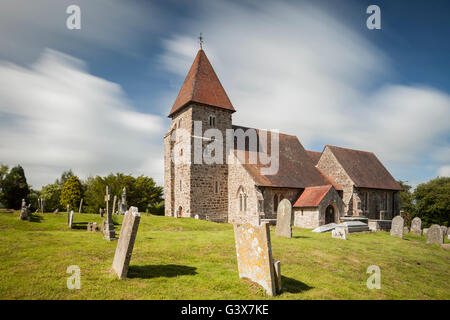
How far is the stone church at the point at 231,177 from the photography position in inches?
937

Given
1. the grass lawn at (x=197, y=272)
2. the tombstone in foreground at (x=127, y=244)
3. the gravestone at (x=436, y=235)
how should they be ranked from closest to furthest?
1. the grass lawn at (x=197, y=272)
2. the tombstone in foreground at (x=127, y=244)
3. the gravestone at (x=436, y=235)

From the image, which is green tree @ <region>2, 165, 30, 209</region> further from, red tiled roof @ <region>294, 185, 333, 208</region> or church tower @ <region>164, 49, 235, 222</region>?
red tiled roof @ <region>294, 185, 333, 208</region>

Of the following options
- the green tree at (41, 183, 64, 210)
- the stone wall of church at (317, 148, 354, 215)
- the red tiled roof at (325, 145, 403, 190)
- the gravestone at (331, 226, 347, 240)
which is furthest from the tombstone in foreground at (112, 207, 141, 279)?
the green tree at (41, 183, 64, 210)

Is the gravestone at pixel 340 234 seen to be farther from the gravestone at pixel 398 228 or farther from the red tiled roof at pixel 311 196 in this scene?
the red tiled roof at pixel 311 196

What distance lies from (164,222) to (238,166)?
29.5 feet

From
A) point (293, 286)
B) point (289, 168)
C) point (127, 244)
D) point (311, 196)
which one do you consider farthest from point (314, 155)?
point (127, 244)

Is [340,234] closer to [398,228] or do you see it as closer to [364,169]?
[398,228]

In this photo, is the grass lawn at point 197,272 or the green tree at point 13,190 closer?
the grass lawn at point 197,272

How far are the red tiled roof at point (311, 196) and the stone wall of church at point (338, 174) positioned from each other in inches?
226

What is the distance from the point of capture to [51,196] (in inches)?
1913

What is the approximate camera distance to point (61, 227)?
15938 millimetres

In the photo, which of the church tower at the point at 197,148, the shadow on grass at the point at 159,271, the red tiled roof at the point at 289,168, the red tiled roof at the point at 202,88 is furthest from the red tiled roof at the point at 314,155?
the shadow on grass at the point at 159,271

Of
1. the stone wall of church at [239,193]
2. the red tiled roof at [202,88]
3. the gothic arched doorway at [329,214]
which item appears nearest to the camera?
the stone wall of church at [239,193]

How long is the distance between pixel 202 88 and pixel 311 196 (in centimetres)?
1411
